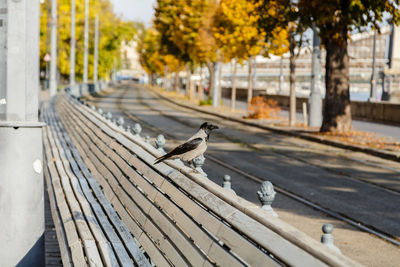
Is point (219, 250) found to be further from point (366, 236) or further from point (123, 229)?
point (366, 236)

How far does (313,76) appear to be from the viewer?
2694 centimetres

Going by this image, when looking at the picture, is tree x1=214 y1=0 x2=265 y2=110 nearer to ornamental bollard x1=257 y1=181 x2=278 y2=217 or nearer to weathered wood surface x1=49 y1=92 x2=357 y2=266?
weathered wood surface x1=49 y1=92 x2=357 y2=266

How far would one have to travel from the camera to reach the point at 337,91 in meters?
24.2

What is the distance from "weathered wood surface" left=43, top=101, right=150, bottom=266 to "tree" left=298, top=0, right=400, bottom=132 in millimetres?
11765

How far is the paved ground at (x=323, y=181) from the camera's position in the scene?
909 cm

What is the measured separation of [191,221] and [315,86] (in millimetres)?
23053

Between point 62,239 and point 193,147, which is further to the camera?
point 62,239

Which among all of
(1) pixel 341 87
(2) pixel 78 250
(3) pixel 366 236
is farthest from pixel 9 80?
(1) pixel 341 87

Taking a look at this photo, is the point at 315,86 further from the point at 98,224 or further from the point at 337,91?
the point at 98,224

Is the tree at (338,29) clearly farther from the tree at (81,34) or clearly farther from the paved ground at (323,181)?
the tree at (81,34)


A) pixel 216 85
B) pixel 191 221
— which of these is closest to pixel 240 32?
pixel 216 85

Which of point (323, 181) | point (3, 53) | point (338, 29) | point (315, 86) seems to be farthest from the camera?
point (315, 86)

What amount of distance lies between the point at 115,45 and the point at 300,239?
9256 centimetres

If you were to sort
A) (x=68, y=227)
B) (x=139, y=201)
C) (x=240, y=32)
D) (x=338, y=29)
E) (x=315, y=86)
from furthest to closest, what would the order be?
(x=240, y=32) < (x=315, y=86) < (x=338, y=29) < (x=68, y=227) < (x=139, y=201)
